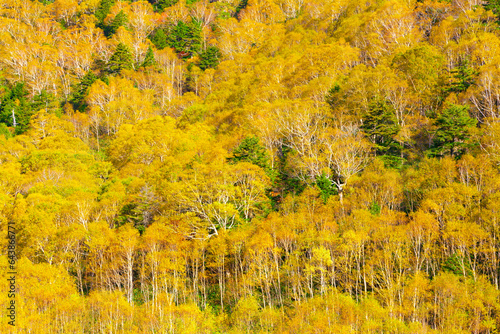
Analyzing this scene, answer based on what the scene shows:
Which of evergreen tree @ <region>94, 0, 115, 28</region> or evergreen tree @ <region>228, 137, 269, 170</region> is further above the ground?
evergreen tree @ <region>94, 0, 115, 28</region>

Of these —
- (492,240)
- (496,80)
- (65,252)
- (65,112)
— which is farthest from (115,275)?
(65,112)

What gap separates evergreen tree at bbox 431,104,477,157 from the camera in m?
39.8

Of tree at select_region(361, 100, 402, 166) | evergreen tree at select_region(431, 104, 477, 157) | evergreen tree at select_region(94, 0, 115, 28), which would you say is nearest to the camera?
evergreen tree at select_region(431, 104, 477, 157)

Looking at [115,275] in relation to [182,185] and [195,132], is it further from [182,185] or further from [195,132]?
[195,132]

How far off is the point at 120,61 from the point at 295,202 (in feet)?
202

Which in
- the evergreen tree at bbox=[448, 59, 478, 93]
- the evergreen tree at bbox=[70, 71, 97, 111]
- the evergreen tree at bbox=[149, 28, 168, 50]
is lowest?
the evergreen tree at bbox=[448, 59, 478, 93]

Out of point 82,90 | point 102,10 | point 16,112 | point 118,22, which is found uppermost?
point 102,10

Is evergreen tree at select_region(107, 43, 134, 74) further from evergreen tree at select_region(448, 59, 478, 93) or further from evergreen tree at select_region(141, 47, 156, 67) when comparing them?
evergreen tree at select_region(448, 59, 478, 93)

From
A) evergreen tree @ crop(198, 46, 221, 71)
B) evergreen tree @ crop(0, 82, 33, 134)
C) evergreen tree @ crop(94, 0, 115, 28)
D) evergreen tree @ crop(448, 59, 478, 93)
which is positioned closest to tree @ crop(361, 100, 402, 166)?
evergreen tree @ crop(448, 59, 478, 93)

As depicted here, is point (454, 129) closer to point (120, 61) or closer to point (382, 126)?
point (382, 126)

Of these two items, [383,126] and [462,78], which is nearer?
[383,126]

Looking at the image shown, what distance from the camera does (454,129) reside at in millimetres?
39812

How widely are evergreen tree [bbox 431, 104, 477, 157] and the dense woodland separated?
0.57 feet

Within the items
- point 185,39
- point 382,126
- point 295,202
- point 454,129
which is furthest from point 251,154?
point 185,39
